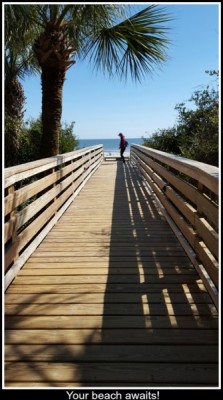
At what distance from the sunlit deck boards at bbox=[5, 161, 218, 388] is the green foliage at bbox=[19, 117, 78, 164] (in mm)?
8884

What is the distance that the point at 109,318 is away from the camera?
3.01 metres

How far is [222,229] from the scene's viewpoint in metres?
2.72

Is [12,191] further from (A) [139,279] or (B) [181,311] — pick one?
(B) [181,311]

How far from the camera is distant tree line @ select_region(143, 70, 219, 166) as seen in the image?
890 cm

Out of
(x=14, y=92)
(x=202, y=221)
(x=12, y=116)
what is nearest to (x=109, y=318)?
(x=202, y=221)

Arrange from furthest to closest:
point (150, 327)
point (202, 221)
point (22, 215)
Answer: point (22, 215)
point (202, 221)
point (150, 327)

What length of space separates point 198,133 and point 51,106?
13.3 ft

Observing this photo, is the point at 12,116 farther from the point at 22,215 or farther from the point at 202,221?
the point at 202,221

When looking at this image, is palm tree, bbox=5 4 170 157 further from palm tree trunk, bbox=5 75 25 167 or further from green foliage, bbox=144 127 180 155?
green foliage, bbox=144 127 180 155

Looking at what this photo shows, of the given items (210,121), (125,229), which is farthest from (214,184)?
(210,121)

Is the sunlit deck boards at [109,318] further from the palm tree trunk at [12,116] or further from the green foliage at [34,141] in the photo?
the green foliage at [34,141]

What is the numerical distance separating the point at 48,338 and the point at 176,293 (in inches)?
48.4

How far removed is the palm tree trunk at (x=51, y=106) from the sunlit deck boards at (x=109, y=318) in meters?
3.27

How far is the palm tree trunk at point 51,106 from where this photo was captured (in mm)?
7633
